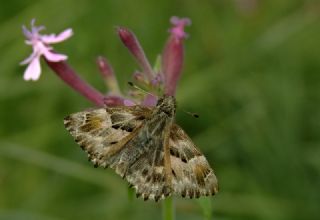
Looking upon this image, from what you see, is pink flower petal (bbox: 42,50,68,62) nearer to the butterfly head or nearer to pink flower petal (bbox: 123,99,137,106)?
pink flower petal (bbox: 123,99,137,106)

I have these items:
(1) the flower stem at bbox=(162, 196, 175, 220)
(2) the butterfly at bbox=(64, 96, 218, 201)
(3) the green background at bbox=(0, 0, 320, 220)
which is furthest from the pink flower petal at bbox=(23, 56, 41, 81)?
(3) the green background at bbox=(0, 0, 320, 220)

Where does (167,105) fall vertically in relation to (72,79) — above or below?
below

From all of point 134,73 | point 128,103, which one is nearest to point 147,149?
point 128,103

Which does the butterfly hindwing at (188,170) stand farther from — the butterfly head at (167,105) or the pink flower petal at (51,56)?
the pink flower petal at (51,56)

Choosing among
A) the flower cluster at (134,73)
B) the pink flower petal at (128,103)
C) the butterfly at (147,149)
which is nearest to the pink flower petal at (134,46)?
the flower cluster at (134,73)

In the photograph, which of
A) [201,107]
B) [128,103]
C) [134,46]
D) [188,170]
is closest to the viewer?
[188,170]

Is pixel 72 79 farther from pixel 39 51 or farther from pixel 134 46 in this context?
pixel 134 46
